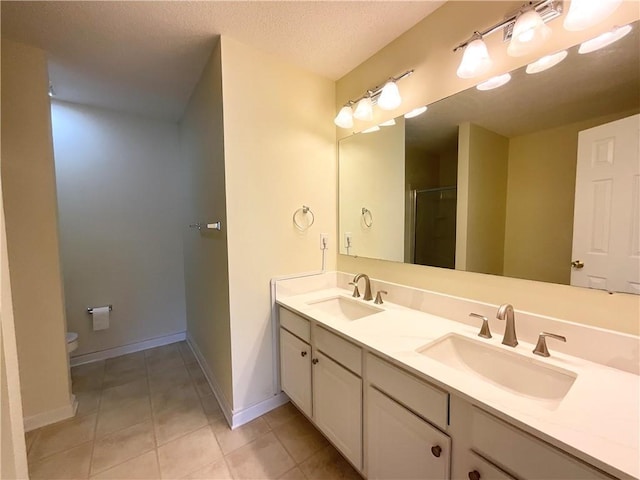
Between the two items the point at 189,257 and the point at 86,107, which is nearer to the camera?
the point at 86,107

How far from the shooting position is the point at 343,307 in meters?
1.86

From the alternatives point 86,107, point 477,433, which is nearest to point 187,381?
point 477,433

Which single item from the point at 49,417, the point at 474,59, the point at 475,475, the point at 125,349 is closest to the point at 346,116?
the point at 474,59

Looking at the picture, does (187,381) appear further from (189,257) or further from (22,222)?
(22,222)

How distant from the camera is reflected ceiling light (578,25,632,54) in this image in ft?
3.00

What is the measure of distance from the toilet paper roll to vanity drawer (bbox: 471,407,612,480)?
10.00ft

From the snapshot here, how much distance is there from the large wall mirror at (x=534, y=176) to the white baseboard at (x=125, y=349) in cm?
262

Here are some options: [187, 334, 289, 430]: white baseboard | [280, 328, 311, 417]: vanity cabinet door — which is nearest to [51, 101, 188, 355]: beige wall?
[187, 334, 289, 430]: white baseboard

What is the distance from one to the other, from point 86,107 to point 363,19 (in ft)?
8.37

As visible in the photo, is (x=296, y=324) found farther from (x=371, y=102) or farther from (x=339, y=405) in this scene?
(x=371, y=102)

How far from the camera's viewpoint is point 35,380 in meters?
1.74

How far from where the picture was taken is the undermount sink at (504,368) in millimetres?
941

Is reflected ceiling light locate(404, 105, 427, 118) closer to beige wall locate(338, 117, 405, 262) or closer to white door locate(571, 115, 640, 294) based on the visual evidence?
beige wall locate(338, 117, 405, 262)

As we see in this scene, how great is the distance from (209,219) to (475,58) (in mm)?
1818
